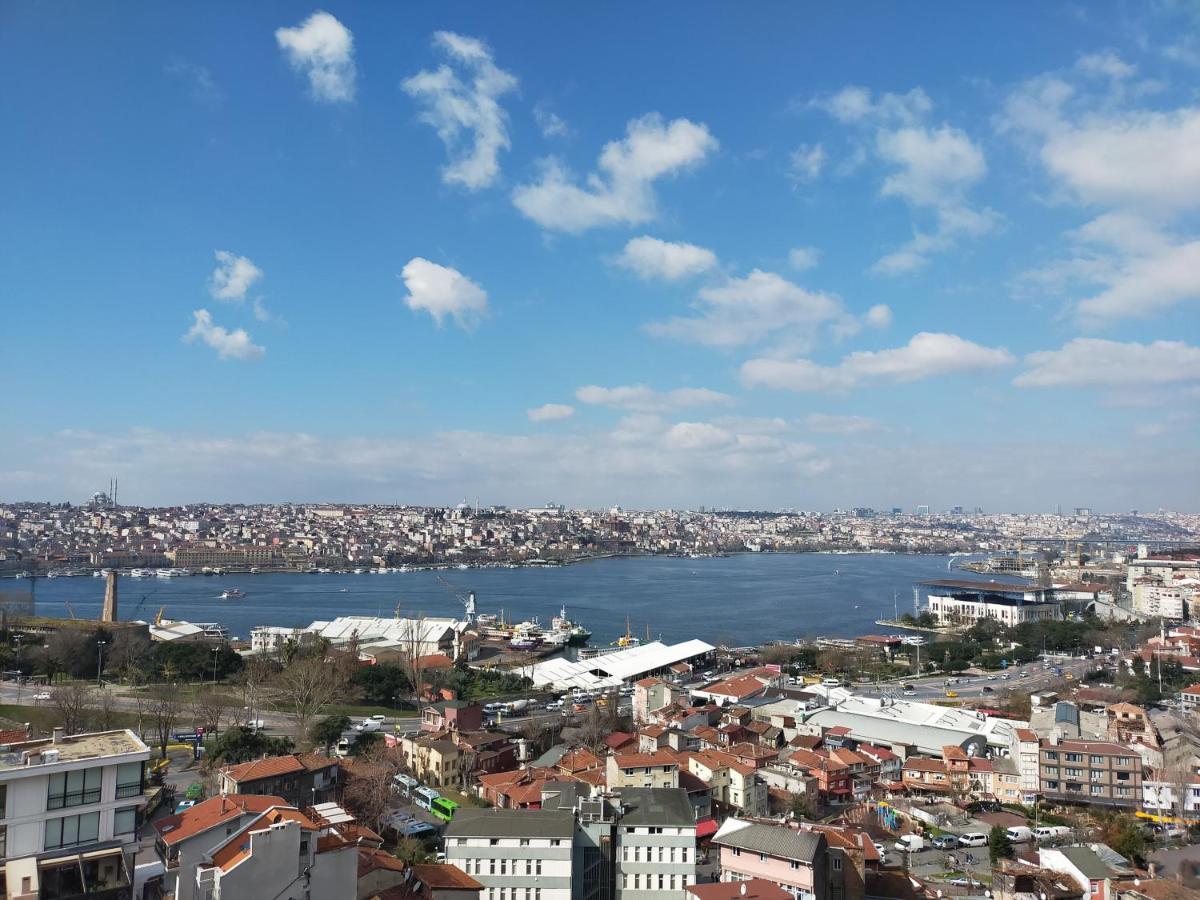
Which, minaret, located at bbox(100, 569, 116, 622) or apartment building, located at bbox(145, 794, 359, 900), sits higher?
apartment building, located at bbox(145, 794, 359, 900)

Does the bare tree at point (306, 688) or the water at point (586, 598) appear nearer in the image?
the bare tree at point (306, 688)

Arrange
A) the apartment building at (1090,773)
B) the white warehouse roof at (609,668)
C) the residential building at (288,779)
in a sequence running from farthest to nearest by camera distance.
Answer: the white warehouse roof at (609,668)
the apartment building at (1090,773)
the residential building at (288,779)

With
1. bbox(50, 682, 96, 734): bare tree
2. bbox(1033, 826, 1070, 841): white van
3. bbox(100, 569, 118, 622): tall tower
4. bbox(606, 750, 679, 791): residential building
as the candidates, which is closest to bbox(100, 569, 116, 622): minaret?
bbox(100, 569, 118, 622): tall tower

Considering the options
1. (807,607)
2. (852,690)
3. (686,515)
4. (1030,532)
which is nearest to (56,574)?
(807,607)

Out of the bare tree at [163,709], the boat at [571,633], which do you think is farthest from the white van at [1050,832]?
the boat at [571,633]

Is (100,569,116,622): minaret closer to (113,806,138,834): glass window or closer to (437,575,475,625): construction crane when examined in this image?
(437,575,475,625): construction crane

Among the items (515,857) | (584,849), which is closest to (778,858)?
(584,849)

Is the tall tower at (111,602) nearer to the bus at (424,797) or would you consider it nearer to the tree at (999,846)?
the bus at (424,797)
